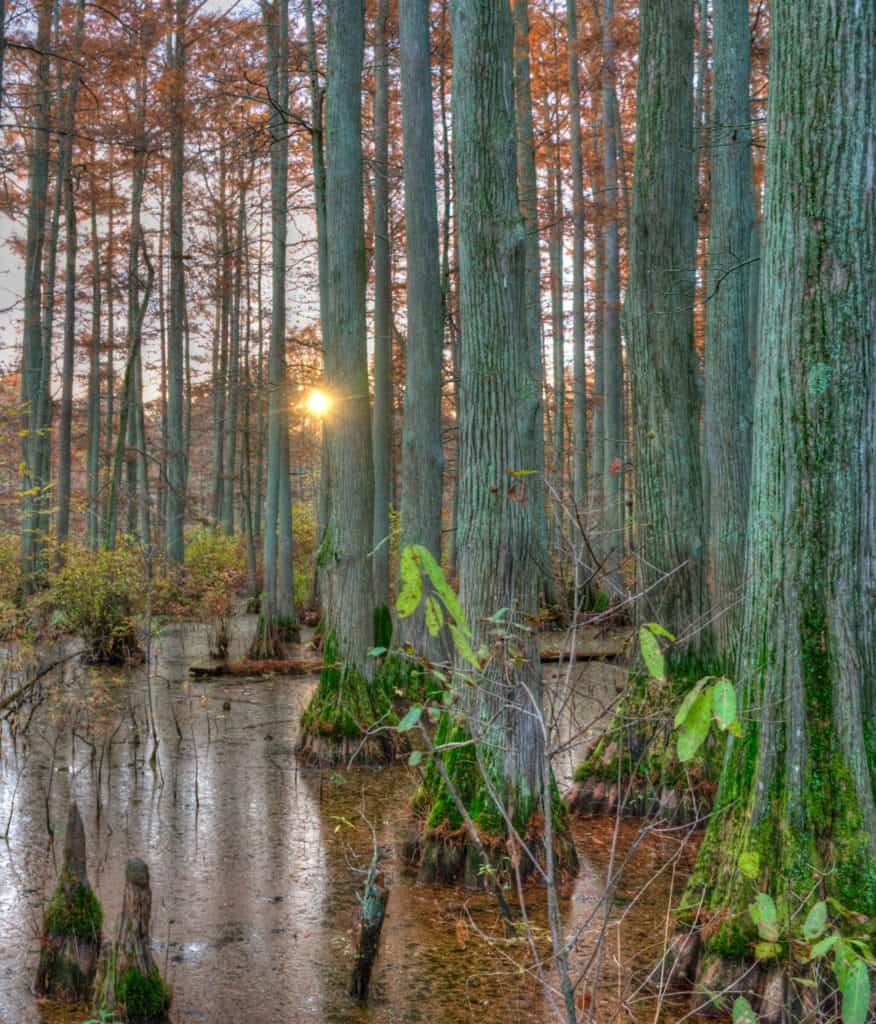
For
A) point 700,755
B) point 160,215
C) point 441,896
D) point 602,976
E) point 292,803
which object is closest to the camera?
point 602,976

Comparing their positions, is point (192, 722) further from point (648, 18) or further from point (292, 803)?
point (648, 18)

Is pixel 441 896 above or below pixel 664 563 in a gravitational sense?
below

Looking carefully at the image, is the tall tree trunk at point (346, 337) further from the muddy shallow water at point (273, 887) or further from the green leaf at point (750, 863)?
the green leaf at point (750, 863)

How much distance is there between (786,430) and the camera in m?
4.00

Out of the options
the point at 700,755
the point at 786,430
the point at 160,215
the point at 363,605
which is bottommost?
the point at 700,755

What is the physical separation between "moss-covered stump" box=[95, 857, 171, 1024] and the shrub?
329 inches

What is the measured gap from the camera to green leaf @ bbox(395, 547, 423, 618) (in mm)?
2383

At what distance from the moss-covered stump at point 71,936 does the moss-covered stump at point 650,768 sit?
3200 millimetres

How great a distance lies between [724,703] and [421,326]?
26.2 ft

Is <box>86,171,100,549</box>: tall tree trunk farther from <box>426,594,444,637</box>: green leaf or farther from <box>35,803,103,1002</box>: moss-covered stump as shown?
<box>426,594,444,637</box>: green leaf

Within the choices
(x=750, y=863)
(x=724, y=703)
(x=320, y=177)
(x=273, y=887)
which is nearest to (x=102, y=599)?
(x=320, y=177)

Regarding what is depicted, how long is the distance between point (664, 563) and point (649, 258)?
2103 millimetres

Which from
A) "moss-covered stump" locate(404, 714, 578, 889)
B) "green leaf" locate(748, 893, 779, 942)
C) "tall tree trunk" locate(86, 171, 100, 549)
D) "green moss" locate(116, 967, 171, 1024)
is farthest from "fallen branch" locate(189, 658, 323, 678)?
"green leaf" locate(748, 893, 779, 942)

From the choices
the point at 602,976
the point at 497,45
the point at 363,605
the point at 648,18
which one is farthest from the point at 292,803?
the point at 648,18
